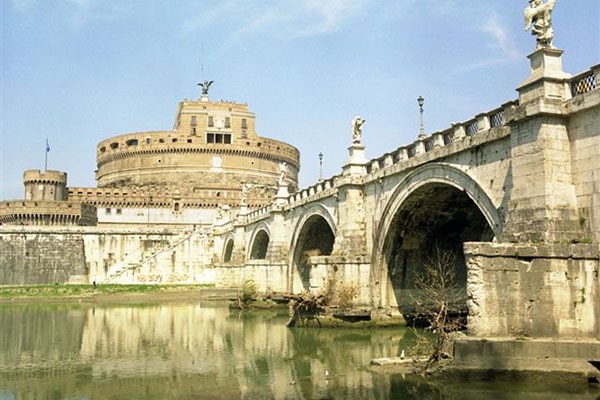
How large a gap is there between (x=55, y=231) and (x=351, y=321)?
1681 inches

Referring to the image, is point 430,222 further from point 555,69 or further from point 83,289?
point 83,289

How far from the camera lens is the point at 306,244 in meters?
36.1

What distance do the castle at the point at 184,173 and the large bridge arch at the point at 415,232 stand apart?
5329 cm

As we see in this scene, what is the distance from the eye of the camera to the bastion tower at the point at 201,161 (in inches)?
3241

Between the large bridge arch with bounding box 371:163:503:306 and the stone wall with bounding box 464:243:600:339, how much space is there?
7732 millimetres

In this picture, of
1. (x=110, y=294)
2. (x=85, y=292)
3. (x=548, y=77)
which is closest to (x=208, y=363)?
(x=548, y=77)

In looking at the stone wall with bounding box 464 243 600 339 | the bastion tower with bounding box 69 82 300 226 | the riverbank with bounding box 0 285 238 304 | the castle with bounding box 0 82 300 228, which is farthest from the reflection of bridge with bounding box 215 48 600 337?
the bastion tower with bounding box 69 82 300 226

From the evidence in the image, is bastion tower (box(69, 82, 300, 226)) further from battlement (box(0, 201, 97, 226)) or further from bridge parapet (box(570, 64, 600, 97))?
bridge parapet (box(570, 64, 600, 97))

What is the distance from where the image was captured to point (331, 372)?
15195mm

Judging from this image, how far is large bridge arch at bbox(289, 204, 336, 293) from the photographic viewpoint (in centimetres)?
3431

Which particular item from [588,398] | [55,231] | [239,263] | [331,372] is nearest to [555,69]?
[588,398]

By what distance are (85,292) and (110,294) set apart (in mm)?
2015

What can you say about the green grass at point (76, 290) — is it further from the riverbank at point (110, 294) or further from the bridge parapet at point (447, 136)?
the bridge parapet at point (447, 136)

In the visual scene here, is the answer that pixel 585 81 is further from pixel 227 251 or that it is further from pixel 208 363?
pixel 227 251
